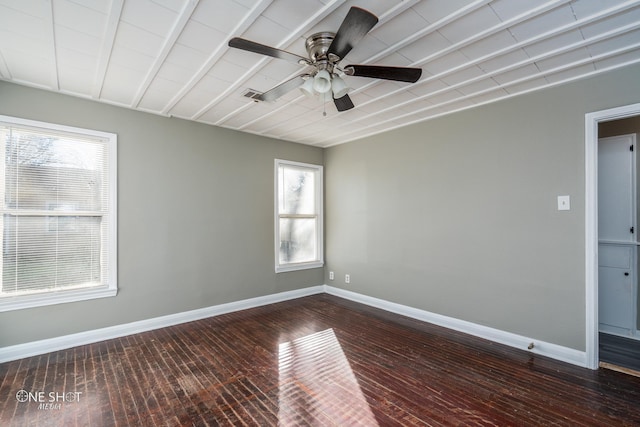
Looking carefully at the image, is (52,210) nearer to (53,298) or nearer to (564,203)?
(53,298)

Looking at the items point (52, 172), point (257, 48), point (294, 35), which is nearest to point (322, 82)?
point (294, 35)

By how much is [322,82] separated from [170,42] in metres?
1.16

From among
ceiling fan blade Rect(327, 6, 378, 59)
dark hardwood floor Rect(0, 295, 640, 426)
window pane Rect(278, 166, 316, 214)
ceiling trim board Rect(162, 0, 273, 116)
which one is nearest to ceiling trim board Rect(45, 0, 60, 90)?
ceiling trim board Rect(162, 0, 273, 116)

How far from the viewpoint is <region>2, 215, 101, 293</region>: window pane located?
115 inches

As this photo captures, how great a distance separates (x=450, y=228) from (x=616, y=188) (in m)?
1.86

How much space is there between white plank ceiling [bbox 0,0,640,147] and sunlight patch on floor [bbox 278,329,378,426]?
2.66m

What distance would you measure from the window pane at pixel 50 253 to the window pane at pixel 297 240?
2.50 metres

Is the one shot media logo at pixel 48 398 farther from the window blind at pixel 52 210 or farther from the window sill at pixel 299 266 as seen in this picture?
the window sill at pixel 299 266

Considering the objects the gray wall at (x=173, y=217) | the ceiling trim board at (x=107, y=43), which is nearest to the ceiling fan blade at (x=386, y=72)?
the ceiling trim board at (x=107, y=43)

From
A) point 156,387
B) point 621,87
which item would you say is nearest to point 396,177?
point 621,87

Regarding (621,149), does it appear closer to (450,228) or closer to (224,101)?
(450,228)

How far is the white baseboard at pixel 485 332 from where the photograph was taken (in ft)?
9.29

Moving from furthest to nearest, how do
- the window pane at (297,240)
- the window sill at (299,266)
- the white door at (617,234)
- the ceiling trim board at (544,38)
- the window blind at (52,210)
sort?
the window pane at (297,240)
the window sill at (299,266)
the white door at (617,234)
the window blind at (52,210)
the ceiling trim board at (544,38)

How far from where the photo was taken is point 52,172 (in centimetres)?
312
